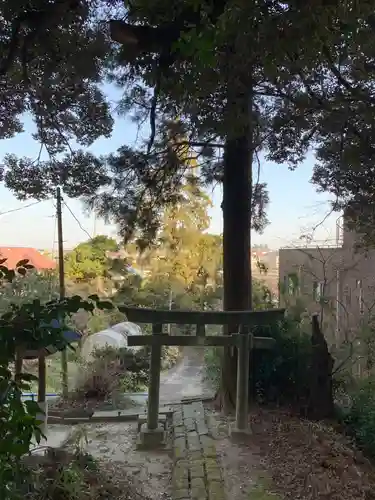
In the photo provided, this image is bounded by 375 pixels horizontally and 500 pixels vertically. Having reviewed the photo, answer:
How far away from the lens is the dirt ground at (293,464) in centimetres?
276

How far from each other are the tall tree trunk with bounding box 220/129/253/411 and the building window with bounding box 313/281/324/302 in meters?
1.34

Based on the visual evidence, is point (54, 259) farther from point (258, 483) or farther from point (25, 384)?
point (25, 384)

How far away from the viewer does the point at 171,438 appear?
382 centimetres

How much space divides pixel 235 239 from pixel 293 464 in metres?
1.82

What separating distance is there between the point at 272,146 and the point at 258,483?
2579 millimetres

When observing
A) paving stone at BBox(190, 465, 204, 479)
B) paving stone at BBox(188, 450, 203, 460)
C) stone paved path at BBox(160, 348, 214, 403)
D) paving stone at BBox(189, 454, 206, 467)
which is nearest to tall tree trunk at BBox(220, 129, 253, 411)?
stone paved path at BBox(160, 348, 214, 403)

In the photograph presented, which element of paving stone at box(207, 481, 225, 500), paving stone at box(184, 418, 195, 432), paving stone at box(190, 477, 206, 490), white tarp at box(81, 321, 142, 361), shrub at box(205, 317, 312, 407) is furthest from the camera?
white tarp at box(81, 321, 142, 361)

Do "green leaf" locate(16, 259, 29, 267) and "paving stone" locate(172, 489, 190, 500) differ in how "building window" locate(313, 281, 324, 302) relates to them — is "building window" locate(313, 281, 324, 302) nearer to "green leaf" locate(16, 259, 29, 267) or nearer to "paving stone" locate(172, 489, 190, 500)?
"paving stone" locate(172, 489, 190, 500)

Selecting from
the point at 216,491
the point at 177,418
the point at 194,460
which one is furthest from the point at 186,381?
the point at 216,491

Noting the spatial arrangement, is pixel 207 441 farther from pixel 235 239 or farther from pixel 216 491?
pixel 235 239

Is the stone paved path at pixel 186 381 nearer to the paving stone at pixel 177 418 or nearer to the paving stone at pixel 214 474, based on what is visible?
the paving stone at pixel 177 418

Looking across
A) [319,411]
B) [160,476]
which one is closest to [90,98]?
[160,476]

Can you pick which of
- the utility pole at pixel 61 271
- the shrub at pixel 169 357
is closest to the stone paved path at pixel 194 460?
the utility pole at pixel 61 271

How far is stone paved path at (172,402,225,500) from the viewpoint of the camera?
276 cm
